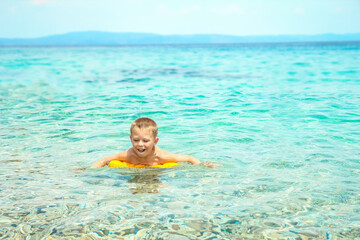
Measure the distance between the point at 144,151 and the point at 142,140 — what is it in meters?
0.18

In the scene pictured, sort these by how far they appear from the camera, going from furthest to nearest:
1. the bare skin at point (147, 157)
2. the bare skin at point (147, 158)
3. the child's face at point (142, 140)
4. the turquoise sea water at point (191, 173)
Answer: the bare skin at point (147, 158), the bare skin at point (147, 157), the child's face at point (142, 140), the turquoise sea water at point (191, 173)

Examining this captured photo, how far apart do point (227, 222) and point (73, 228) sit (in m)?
1.32

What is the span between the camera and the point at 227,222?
11.0ft

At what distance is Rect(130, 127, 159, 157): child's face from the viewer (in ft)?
15.3

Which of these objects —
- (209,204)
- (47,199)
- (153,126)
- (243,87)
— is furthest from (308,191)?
(243,87)

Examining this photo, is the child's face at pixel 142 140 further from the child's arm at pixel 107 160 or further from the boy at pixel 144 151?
the child's arm at pixel 107 160

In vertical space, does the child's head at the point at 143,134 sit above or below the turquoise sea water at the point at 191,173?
above

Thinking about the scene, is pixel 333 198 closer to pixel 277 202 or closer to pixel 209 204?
pixel 277 202

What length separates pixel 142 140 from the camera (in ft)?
15.5

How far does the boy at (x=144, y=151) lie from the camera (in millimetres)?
4688

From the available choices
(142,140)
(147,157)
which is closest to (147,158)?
(147,157)

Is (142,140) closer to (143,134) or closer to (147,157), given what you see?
(143,134)

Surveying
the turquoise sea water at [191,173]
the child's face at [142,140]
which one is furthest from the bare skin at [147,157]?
the turquoise sea water at [191,173]

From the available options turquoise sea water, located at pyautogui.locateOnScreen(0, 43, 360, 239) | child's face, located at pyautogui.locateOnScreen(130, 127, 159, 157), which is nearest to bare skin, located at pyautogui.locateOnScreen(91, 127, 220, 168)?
child's face, located at pyautogui.locateOnScreen(130, 127, 159, 157)
